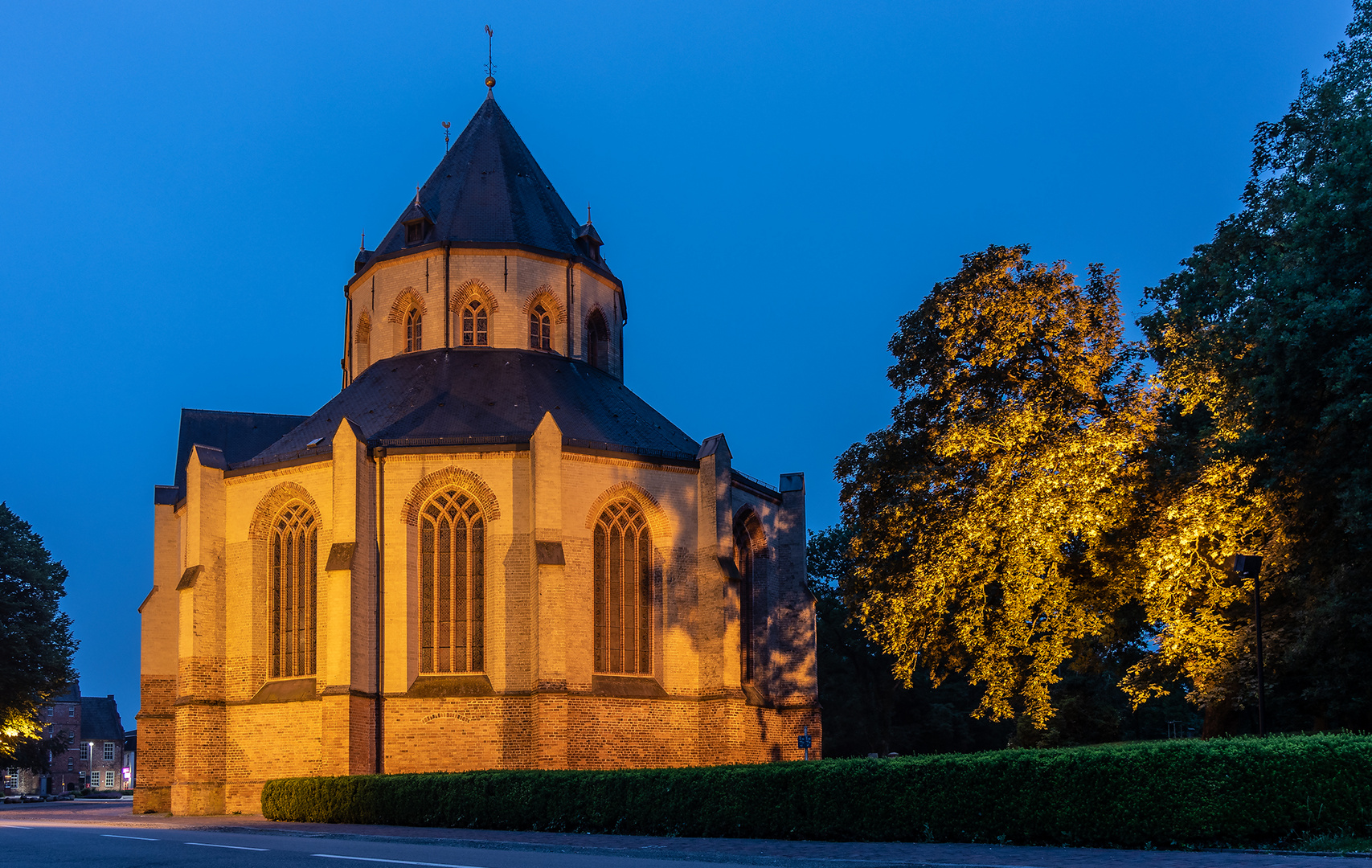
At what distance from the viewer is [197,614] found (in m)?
32.2

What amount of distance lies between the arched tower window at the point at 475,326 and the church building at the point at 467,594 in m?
0.46

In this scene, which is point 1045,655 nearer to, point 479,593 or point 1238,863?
point 1238,863

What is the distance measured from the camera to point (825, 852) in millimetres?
14570

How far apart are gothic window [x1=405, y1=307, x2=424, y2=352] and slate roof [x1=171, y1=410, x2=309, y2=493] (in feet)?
41.4

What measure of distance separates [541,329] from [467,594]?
1018 cm

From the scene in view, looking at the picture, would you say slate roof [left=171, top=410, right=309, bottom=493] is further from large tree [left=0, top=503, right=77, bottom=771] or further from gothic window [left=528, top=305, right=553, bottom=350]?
gothic window [left=528, top=305, right=553, bottom=350]

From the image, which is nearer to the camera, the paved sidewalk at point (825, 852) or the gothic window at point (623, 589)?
the paved sidewalk at point (825, 852)

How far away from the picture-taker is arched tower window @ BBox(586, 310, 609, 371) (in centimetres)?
3975

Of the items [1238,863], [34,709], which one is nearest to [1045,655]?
[1238,863]

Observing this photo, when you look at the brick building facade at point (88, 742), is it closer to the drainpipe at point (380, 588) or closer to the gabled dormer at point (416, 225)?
the gabled dormer at point (416, 225)

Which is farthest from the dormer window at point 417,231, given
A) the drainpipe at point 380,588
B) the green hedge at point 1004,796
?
the green hedge at point 1004,796

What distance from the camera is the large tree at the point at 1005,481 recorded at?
76.7 feet

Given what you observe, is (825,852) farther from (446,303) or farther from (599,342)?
(599,342)

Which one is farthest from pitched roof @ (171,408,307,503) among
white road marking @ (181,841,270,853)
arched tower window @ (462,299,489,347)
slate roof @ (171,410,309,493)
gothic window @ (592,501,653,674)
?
white road marking @ (181,841,270,853)
